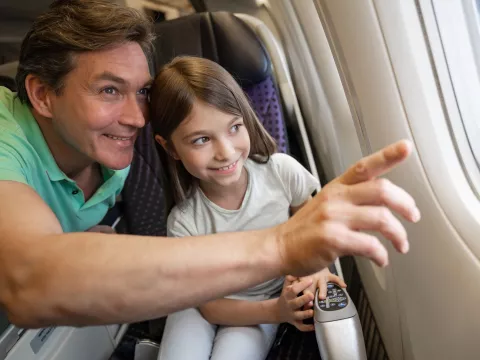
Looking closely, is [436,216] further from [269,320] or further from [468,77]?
[269,320]

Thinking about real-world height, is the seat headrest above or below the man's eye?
above

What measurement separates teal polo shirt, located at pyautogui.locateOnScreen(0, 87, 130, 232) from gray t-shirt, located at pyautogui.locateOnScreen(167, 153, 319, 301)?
284 mm

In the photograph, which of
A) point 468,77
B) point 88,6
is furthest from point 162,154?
point 468,77

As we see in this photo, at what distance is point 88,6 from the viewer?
110 centimetres

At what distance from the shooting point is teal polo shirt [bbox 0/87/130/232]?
1006mm

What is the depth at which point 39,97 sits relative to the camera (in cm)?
116

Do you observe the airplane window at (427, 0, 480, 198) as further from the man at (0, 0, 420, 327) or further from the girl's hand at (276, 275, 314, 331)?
the girl's hand at (276, 275, 314, 331)

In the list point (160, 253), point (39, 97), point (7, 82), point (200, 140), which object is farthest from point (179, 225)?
point (7, 82)

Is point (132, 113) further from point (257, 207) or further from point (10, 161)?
point (257, 207)

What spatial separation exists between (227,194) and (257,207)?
9cm

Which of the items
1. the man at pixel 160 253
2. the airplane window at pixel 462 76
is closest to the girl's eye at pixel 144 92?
the man at pixel 160 253

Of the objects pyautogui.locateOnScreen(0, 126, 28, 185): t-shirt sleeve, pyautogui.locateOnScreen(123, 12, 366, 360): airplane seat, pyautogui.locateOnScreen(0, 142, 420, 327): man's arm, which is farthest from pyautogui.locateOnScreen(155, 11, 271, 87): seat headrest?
pyautogui.locateOnScreen(0, 142, 420, 327): man's arm

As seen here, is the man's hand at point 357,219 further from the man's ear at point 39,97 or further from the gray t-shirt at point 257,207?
the man's ear at point 39,97

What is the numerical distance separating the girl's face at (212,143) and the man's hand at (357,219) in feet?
1.78
